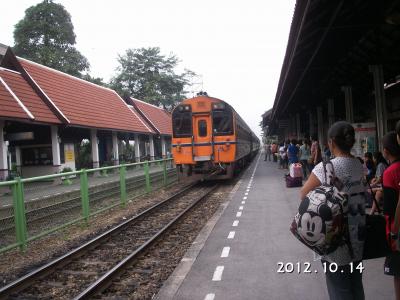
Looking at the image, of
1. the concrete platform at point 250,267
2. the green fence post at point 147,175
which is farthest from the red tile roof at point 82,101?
the concrete platform at point 250,267

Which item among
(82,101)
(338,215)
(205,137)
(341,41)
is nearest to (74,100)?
(82,101)

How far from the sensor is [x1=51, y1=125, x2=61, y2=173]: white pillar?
19.5 metres

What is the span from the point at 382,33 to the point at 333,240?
7.62m

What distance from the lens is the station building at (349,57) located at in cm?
727

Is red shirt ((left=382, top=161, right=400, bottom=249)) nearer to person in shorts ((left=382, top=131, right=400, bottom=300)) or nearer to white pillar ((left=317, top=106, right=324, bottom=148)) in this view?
person in shorts ((left=382, top=131, right=400, bottom=300))

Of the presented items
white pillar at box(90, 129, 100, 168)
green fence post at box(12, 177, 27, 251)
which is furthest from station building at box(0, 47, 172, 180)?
green fence post at box(12, 177, 27, 251)

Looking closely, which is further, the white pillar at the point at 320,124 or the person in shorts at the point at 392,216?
the white pillar at the point at 320,124

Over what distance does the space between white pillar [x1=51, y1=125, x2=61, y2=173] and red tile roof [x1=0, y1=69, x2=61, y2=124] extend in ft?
3.26

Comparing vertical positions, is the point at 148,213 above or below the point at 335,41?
below

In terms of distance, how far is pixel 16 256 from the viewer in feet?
23.3

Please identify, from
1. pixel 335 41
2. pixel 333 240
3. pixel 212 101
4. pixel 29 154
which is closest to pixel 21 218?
pixel 333 240

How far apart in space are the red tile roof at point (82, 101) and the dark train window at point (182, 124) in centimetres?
538

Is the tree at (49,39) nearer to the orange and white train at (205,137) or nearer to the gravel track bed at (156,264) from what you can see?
the orange and white train at (205,137)

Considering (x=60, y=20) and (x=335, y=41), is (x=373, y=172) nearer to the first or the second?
(x=335, y=41)
